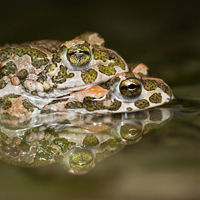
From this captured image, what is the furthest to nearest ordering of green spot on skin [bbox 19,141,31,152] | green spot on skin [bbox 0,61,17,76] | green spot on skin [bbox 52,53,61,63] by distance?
green spot on skin [bbox 0,61,17,76] < green spot on skin [bbox 52,53,61,63] < green spot on skin [bbox 19,141,31,152]

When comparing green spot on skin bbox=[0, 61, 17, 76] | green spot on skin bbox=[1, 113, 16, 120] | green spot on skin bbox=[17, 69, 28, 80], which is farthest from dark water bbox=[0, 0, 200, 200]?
green spot on skin bbox=[0, 61, 17, 76]

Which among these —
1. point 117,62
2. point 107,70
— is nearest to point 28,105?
point 107,70

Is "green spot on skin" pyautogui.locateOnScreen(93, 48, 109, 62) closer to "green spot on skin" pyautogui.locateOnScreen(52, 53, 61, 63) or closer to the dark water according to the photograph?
"green spot on skin" pyautogui.locateOnScreen(52, 53, 61, 63)

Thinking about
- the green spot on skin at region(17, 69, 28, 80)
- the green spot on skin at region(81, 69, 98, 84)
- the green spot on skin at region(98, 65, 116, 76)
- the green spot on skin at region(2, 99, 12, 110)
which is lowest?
the green spot on skin at region(2, 99, 12, 110)

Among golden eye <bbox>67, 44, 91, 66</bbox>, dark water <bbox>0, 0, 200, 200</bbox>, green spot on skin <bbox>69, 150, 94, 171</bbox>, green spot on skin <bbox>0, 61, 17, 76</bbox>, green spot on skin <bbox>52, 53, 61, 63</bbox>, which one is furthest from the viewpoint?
green spot on skin <bbox>0, 61, 17, 76</bbox>

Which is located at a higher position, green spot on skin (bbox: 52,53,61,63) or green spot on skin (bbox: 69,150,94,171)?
green spot on skin (bbox: 52,53,61,63)

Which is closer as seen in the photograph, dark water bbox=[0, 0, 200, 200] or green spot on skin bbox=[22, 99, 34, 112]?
dark water bbox=[0, 0, 200, 200]
